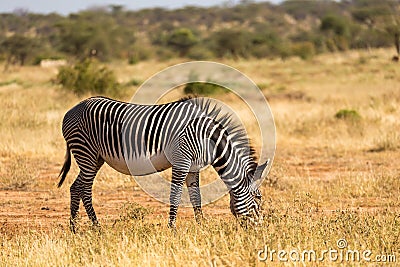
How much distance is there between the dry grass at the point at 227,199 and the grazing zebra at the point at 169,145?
Result: 0.36 meters

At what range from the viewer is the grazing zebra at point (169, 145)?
6738 millimetres

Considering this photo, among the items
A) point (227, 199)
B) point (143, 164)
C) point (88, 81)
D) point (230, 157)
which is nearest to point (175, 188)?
point (143, 164)

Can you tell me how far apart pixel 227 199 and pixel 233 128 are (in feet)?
8.92

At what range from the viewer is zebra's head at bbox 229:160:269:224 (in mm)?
6496

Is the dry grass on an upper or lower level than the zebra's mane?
lower

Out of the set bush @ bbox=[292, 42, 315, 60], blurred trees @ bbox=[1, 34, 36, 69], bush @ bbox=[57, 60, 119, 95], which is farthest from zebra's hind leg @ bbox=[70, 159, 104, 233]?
blurred trees @ bbox=[1, 34, 36, 69]

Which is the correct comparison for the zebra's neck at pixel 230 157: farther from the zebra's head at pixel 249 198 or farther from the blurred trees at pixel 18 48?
the blurred trees at pixel 18 48

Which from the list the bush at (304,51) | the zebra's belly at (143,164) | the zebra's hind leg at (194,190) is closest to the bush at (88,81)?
the zebra's belly at (143,164)

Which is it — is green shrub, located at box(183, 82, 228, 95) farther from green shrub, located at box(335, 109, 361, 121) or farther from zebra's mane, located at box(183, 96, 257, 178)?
zebra's mane, located at box(183, 96, 257, 178)

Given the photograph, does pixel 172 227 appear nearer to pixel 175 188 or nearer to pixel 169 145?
pixel 175 188

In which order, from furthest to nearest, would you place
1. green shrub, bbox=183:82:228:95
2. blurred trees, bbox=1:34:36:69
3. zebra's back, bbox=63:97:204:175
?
blurred trees, bbox=1:34:36:69 → green shrub, bbox=183:82:228:95 → zebra's back, bbox=63:97:204:175

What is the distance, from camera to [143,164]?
721 cm

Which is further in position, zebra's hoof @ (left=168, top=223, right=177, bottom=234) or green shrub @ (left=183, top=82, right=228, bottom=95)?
green shrub @ (left=183, top=82, right=228, bottom=95)

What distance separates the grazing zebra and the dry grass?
1.18ft
